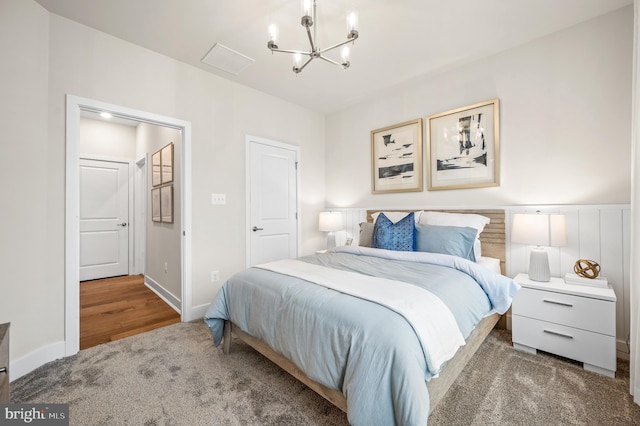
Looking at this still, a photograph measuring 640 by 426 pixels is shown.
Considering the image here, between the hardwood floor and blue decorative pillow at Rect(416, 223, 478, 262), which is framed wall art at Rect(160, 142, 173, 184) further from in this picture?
blue decorative pillow at Rect(416, 223, 478, 262)

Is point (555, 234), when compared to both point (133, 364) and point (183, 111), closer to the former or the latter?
point (133, 364)

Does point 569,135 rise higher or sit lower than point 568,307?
higher

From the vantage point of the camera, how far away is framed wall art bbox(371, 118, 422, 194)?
10.6 ft

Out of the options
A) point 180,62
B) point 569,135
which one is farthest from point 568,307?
point 180,62

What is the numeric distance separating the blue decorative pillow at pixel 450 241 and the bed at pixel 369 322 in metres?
0.04

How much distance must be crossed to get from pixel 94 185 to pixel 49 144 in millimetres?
3076

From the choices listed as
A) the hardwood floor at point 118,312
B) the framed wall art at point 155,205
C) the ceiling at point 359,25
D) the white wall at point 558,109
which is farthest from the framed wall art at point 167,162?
the white wall at point 558,109

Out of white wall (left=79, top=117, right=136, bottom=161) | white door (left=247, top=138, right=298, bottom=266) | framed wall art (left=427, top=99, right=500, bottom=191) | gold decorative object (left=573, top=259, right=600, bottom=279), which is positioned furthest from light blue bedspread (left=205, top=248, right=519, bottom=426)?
white wall (left=79, top=117, right=136, bottom=161)

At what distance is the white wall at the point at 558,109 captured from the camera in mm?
2078

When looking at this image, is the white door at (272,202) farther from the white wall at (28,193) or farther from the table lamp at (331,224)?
the white wall at (28,193)

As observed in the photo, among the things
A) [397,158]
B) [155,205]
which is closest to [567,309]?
[397,158]

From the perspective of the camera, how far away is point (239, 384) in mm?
1750

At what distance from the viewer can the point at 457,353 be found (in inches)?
60.6

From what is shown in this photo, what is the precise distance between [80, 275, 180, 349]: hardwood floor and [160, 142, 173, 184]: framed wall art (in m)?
1.55
